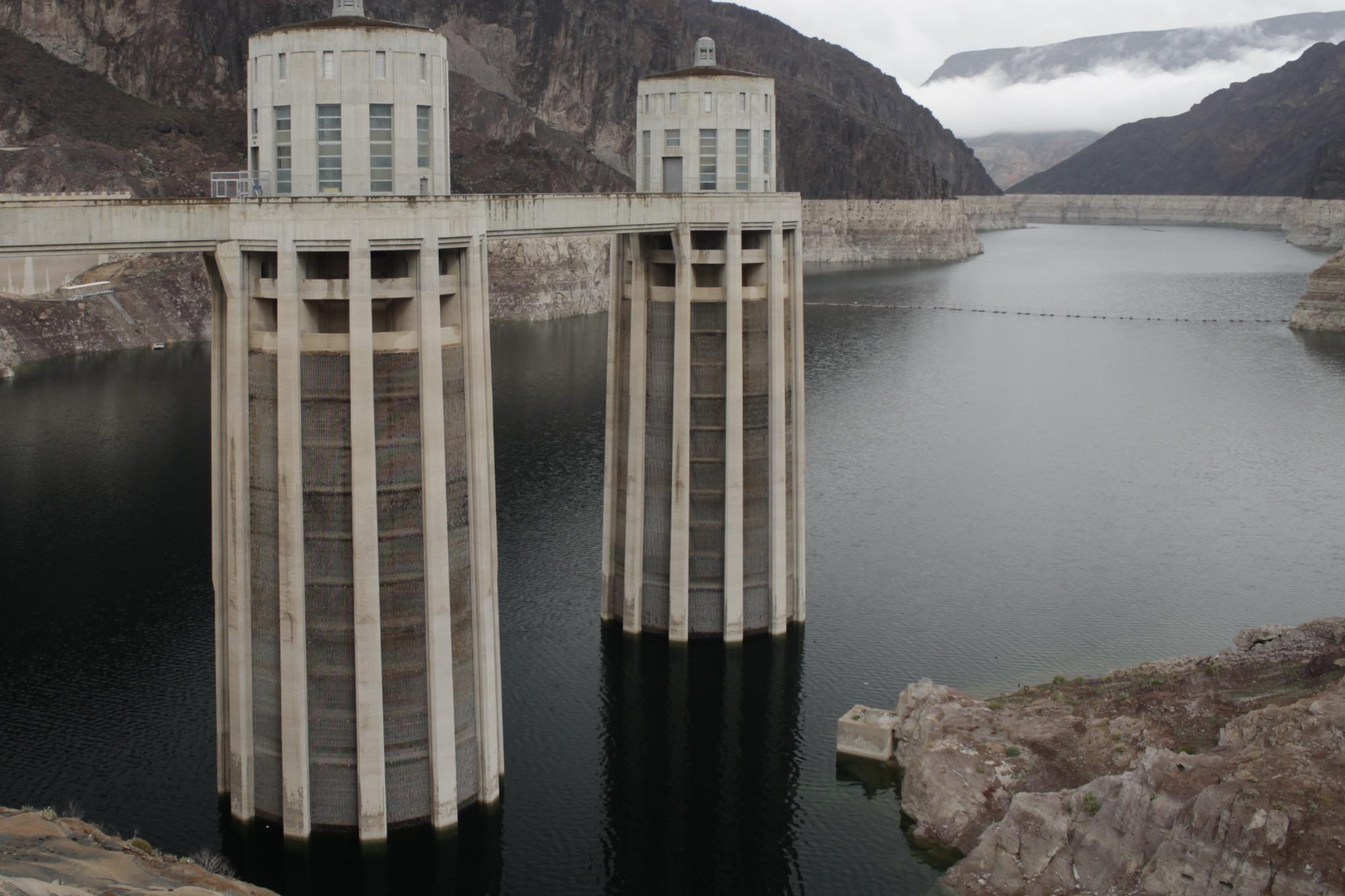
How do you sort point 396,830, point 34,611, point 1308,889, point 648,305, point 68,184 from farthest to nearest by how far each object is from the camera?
point 68,184
point 34,611
point 648,305
point 396,830
point 1308,889

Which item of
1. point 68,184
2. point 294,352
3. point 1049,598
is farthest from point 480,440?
point 68,184

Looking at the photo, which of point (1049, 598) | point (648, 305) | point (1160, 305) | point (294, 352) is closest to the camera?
point (294, 352)

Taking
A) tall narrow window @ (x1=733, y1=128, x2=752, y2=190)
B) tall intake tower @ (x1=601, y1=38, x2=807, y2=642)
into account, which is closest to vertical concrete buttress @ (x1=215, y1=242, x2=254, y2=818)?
tall intake tower @ (x1=601, y1=38, x2=807, y2=642)

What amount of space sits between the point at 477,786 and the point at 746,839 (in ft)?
21.8

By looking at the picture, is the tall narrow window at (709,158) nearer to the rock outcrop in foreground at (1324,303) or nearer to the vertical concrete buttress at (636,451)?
the vertical concrete buttress at (636,451)

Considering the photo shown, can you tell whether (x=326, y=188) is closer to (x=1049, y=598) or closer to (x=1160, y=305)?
(x=1049, y=598)

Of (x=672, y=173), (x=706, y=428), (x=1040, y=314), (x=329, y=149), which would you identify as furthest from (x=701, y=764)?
(x=1040, y=314)

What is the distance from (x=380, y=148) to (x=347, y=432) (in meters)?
6.37

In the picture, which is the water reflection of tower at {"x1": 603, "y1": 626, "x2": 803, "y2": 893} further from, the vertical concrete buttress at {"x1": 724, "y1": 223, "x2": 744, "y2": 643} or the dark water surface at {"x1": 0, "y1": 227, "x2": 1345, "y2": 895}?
the vertical concrete buttress at {"x1": 724, "y1": 223, "x2": 744, "y2": 643}

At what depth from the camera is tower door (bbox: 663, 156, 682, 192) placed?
48.6m

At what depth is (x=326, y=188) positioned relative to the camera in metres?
34.8

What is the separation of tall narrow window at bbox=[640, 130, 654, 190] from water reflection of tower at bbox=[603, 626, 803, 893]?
14.2 m

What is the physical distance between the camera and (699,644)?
49.2m

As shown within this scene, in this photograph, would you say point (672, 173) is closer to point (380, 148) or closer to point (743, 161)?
point (743, 161)
